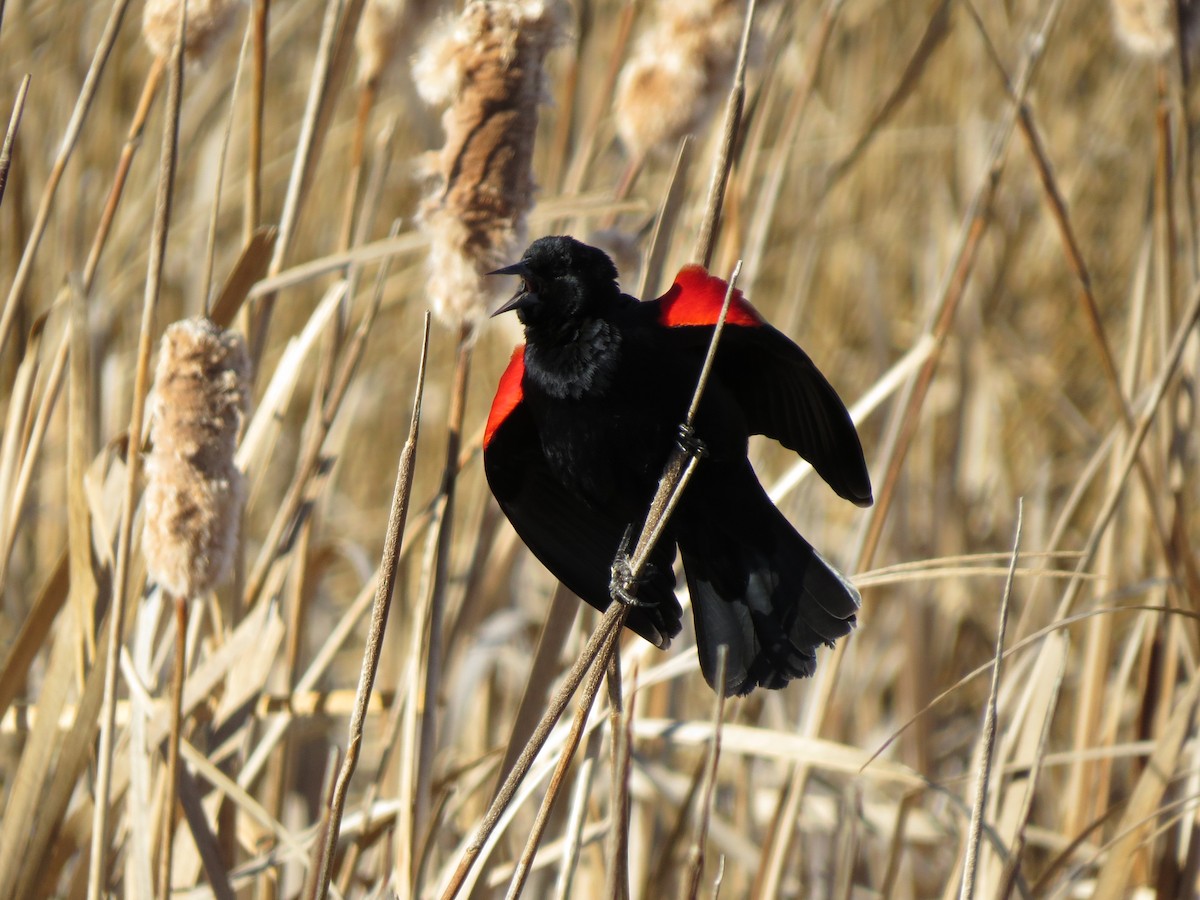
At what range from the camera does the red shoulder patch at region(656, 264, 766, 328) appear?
82 cm

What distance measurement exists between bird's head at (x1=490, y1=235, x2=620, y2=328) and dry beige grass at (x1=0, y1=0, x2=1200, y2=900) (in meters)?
0.08

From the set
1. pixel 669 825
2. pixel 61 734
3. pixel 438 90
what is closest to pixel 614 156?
pixel 438 90

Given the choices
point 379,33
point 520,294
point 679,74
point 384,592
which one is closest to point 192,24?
point 379,33

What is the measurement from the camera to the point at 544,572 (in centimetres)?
251

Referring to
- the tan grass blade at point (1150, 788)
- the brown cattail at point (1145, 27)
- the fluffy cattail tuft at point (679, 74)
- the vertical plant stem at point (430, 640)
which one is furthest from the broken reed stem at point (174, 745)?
the brown cattail at point (1145, 27)

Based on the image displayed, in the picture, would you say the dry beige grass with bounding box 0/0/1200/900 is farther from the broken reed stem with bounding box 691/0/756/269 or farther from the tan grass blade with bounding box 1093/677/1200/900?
the broken reed stem with bounding box 691/0/756/269

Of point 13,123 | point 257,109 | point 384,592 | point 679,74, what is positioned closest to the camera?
point 384,592

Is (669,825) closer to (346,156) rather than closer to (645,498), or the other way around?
(645,498)

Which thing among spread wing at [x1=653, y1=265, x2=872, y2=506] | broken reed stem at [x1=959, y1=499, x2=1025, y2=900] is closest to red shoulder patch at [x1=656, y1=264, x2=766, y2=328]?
spread wing at [x1=653, y1=265, x2=872, y2=506]

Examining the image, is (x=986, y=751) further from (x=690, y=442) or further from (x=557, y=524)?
(x=557, y=524)

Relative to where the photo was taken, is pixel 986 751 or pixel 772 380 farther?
pixel 772 380

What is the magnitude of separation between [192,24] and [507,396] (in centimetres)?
43

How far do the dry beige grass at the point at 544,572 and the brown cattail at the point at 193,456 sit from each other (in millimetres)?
41

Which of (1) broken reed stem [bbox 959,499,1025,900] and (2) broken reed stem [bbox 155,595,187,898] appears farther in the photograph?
(2) broken reed stem [bbox 155,595,187,898]
